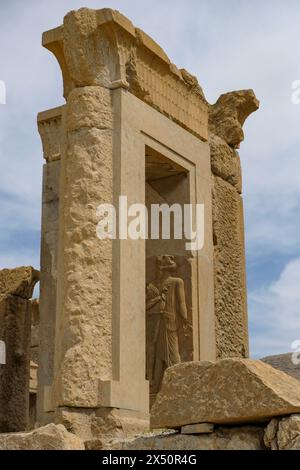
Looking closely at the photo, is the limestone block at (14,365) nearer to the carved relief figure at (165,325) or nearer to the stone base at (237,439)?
the carved relief figure at (165,325)

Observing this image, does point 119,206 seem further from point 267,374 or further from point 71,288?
point 267,374

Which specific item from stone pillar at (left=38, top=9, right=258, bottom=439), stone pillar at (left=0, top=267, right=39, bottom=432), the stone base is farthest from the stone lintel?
stone pillar at (left=0, top=267, right=39, bottom=432)

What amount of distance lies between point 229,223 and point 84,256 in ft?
10.5

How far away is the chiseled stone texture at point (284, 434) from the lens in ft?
15.4

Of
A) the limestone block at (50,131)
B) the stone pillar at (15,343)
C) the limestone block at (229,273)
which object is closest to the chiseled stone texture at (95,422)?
the limestone block at (229,273)

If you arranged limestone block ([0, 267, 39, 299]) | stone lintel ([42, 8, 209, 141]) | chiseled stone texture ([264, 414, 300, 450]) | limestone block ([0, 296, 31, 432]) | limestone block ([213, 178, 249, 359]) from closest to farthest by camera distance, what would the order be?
chiseled stone texture ([264, 414, 300, 450]) → stone lintel ([42, 8, 209, 141]) → limestone block ([213, 178, 249, 359]) → limestone block ([0, 296, 31, 432]) → limestone block ([0, 267, 39, 299])

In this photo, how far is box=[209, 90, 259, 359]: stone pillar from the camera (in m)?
9.80

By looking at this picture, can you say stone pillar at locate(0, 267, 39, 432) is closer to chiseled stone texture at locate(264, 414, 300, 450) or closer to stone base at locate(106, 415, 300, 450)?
stone base at locate(106, 415, 300, 450)

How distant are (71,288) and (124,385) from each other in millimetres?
967

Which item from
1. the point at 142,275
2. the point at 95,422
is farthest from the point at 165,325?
the point at 95,422

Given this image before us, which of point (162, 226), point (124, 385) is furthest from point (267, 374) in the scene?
point (162, 226)

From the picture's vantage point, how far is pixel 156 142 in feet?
28.6

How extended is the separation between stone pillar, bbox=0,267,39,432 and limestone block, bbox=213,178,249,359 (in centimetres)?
345

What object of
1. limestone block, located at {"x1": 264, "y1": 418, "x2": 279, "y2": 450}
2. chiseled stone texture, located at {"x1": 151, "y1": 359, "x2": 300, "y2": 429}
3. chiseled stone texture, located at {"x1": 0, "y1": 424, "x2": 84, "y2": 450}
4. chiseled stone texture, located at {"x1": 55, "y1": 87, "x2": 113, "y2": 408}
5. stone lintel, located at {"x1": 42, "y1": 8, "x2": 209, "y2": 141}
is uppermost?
stone lintel, located at {"x1": 42, "y1": 8, "x2": 209, "y2": 141}
